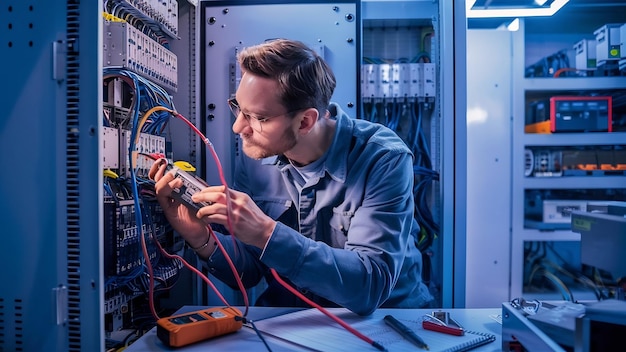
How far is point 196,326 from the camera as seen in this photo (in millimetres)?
850

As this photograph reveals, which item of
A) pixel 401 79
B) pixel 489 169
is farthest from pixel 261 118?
pixel 489 169

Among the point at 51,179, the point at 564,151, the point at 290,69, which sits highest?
the point at 290,69

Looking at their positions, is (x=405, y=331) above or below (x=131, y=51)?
below

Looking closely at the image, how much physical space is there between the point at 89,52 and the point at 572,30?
3.60m

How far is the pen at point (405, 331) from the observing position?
2.69ft

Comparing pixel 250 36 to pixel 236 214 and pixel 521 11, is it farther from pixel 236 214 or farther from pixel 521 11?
pixel 521 11

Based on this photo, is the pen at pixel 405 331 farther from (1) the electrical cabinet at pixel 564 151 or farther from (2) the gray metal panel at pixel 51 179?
(1) the electrical cabinet at pixel 564 151

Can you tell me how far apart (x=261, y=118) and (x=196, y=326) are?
1.87 feet

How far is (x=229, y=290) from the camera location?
65.5 inches

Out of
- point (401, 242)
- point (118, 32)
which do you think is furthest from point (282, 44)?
point (401, 242)

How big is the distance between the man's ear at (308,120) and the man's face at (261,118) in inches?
1.1

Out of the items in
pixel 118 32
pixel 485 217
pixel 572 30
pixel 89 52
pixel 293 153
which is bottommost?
pixel 485 217

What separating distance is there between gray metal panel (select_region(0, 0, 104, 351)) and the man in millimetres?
261

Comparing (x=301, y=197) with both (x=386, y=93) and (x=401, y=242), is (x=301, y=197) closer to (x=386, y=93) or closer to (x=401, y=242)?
(x=401, y=242)
